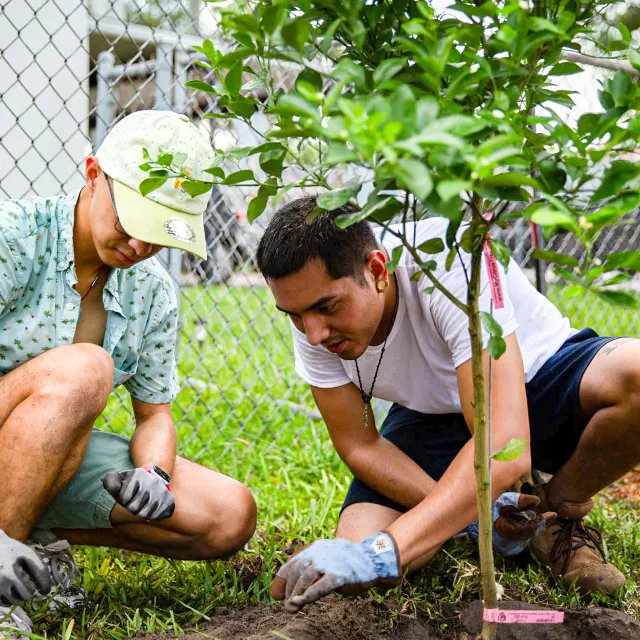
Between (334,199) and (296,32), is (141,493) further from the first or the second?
(296,32)

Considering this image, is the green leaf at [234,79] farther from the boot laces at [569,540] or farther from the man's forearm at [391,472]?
the boot laces at [569,540]

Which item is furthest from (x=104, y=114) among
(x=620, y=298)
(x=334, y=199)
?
(x=620, y=298)

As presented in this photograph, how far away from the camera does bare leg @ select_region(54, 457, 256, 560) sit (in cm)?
183

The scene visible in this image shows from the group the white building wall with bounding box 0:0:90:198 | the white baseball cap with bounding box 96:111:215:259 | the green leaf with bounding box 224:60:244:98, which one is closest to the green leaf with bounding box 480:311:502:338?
the green leaf with bounding box 224:60:244:98

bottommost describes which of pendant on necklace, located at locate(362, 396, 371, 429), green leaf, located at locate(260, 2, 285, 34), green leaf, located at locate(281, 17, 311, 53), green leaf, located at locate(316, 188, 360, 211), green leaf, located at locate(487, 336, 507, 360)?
pendant on necklace, located at locate(362, 396, 371, 429)

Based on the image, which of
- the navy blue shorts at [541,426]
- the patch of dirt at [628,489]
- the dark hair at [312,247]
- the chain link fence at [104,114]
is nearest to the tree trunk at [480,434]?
the dark hair at [312,247]

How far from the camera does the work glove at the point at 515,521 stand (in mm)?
1725

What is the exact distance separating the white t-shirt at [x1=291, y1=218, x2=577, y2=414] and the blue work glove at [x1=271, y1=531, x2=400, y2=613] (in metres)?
0.46

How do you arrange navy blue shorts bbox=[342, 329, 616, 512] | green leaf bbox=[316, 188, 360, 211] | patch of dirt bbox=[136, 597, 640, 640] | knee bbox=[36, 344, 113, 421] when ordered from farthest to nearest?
navy blue shorts bbox=[342, 329, 616, 512]
knee bbox=[36, 344, 113, 421]
patch of dirt bbox=[136, 597, 640, 640]
green leaf bbox=[316, 188, 360, 211]

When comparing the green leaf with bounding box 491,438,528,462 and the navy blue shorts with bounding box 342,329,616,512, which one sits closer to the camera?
the green leaf with bounding box 491,438,528,462

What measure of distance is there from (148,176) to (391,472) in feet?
3.01

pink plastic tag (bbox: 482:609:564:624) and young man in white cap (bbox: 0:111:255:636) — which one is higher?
young man in white cap (bbox: 0:111:255:636)

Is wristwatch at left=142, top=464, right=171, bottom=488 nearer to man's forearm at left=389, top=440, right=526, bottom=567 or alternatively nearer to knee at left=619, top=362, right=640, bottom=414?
man's forearm at left=389, top=440, right=526, bottom=567

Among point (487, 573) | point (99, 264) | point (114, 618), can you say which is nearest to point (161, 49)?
point (99, 264)
